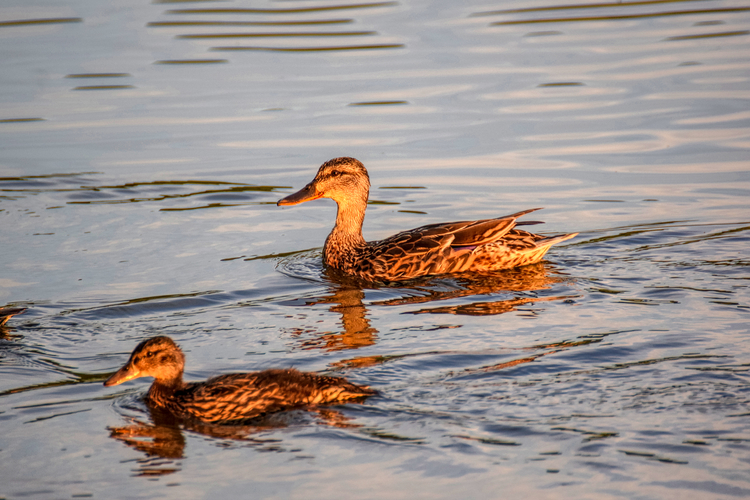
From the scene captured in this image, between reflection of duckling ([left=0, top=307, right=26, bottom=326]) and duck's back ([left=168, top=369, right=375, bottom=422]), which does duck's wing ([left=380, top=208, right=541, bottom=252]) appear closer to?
duck's back ([left=168, top=369, right=375, bottom=422])

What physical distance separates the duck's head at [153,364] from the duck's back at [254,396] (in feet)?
0.61

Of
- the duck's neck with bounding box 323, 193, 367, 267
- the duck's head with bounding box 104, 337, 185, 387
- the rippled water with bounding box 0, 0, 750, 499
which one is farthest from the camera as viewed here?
the duck's neck with bounding box 323, 193, 367, 267

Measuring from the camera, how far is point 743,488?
5039mm

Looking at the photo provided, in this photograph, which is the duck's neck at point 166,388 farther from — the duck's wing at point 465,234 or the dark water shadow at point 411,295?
the duck's wing at point 465,234

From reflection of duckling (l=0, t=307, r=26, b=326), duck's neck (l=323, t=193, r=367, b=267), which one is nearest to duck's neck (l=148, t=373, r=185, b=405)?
reflection of duckling (l=0, t=307, r=26, b=326)

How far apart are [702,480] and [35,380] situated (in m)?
4.31

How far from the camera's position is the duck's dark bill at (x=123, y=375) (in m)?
6.37

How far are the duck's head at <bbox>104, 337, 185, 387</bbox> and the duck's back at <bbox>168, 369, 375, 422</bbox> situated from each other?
0.18 metres

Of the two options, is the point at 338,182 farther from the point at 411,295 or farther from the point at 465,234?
the point at 411,295

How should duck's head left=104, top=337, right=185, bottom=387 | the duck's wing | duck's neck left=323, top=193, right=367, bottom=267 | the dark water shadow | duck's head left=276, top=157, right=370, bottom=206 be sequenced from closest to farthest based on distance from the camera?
1. duck's head left=104, top=337, right=185, bottom=387
2. the dark water shadow
3. the duck's wing
4. duck's neck left=323, top=193, right=367, bottom=267
5. duck's head left=276, top=157, right=370, bottom=206

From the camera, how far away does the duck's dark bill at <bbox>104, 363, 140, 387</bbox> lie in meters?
6.37

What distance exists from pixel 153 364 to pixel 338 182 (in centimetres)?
438

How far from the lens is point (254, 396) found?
6.18 metres

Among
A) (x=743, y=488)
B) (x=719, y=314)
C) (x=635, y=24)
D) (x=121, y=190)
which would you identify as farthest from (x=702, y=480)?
(x=635, y=24)
